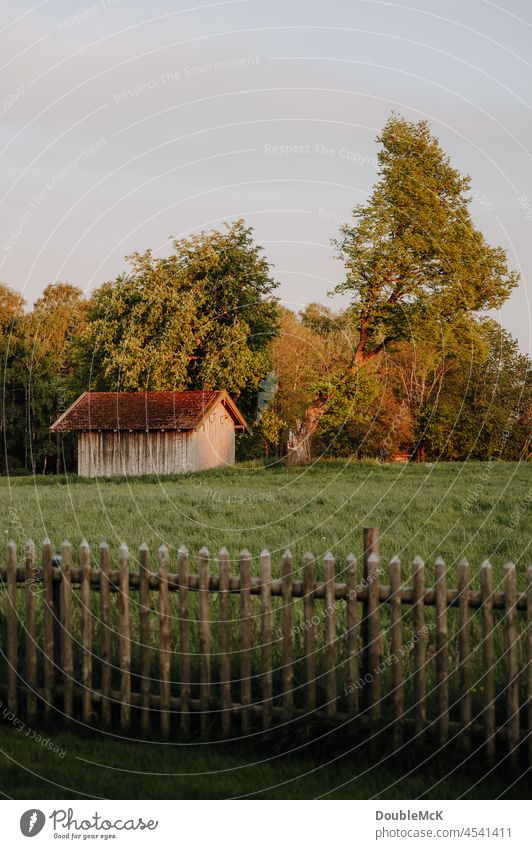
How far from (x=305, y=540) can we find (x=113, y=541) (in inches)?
163

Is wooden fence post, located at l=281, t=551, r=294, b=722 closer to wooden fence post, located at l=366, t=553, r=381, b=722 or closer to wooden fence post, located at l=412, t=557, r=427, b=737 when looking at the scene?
wooden fence post, located at l=366, t=553, r=381, b=722

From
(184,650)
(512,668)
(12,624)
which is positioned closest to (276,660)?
(184,650)

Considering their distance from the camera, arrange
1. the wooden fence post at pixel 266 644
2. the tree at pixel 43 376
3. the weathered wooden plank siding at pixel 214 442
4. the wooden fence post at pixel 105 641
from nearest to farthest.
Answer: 1. the wooden fence post at pixel 266 644
2. the wooden fence post at pixel 105 641
3. the weathered wooden plank siding at pixel 214 442
4. the tree at pixel 43 376

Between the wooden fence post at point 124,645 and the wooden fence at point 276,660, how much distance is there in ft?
0.04

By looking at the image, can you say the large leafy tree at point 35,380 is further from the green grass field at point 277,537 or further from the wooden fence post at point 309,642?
the wooden fence post at point 309,642

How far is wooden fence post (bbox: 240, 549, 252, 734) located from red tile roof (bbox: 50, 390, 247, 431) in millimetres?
35568

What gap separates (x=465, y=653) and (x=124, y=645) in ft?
10.3

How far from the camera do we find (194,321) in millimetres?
46906

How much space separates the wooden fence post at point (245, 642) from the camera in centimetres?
743

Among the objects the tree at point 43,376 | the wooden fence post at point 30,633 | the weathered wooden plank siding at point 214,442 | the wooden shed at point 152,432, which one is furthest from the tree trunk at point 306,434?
the wooden fence post at point 30,633

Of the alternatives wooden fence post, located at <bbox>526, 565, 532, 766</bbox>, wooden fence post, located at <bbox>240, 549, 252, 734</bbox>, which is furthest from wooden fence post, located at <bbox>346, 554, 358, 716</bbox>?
wooden fence post, located at <bbox>526, 565, 532, 766</bbox>

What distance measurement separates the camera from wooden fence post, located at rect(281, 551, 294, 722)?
745 centimetres

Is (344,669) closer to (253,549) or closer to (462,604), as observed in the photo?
(462,604)

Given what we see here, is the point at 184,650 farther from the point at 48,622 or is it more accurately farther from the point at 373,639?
the point at 373,639
